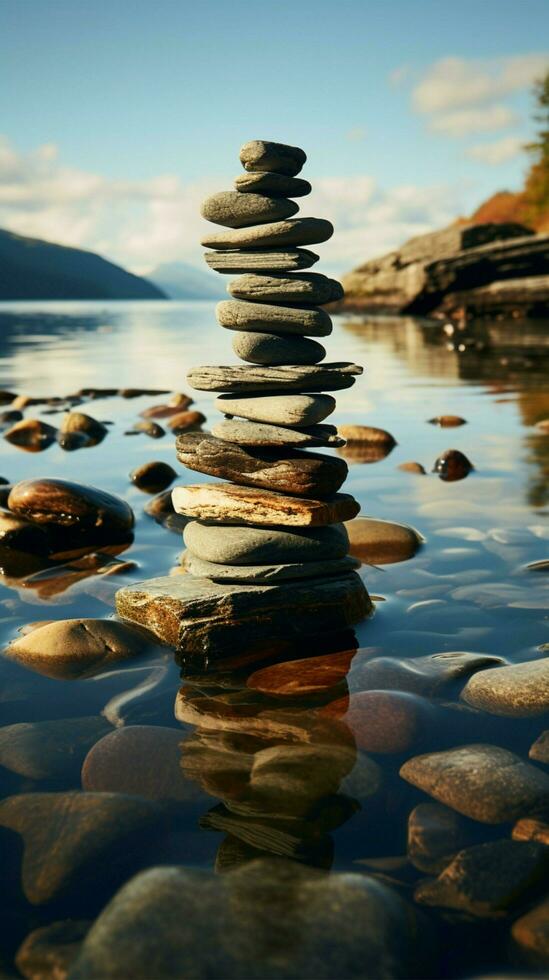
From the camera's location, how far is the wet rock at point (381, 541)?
706cm

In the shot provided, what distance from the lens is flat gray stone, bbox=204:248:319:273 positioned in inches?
216

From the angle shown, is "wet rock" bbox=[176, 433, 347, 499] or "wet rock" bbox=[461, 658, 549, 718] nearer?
"wet rock" bbox=[461, 658, 549, 718]

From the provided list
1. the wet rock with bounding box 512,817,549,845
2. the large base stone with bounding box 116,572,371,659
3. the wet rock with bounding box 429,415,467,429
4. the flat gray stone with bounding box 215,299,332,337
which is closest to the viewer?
the wet rock with bounding box 512,817,549,845

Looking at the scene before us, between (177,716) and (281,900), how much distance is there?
1.80m

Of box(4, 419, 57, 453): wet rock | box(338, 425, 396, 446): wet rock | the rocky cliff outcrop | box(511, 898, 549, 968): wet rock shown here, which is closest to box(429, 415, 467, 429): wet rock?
box(338, 425, 396, 446): wet rock

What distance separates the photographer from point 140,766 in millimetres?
3836

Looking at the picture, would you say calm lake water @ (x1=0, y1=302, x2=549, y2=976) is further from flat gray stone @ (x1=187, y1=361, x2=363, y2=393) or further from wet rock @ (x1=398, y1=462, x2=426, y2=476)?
flat gray stone @ (x1=187, y1=361, x2=363, y2=393)

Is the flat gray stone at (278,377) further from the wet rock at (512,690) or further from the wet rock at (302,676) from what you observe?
the wet rock at (512,690)

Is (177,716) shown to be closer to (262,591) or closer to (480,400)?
(262,591)

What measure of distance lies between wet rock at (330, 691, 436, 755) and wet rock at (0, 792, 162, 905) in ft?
3.65

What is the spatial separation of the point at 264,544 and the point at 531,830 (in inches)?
99.9

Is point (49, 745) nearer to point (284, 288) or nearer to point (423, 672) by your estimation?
point (423, 672)

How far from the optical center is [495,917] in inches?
113

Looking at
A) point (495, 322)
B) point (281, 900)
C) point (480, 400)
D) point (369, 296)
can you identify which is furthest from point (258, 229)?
point (369, 296)
